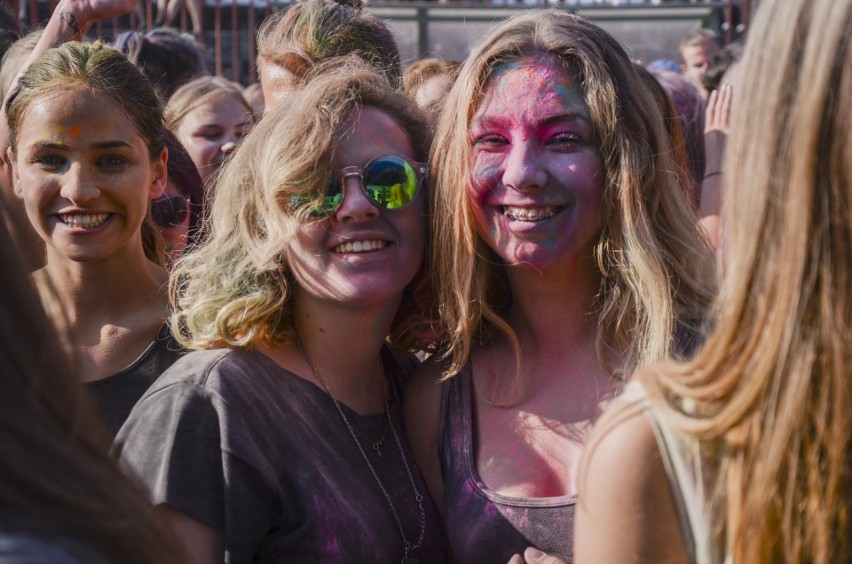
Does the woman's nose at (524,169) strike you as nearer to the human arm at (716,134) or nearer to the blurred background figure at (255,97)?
the human arm at (716,134)

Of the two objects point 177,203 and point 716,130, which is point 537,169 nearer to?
point 177,203

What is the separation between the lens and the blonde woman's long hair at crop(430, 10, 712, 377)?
7.30 feet

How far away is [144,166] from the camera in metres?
2.81

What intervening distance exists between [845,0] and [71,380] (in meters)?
0.90

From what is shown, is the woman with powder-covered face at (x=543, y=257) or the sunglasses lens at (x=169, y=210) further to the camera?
the sunglasses lens at (x=169, y=210)

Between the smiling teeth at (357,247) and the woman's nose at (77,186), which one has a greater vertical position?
the woman's nose at (77,186)

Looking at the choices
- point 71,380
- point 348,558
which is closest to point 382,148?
point 348,558

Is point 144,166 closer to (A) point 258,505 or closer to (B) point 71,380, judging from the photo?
(A) point 258,505

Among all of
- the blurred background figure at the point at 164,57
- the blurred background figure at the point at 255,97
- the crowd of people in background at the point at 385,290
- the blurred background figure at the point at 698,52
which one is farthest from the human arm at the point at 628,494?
the blurred background figure at the point at 698,52

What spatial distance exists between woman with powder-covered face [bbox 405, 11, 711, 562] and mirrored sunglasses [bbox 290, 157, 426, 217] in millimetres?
84

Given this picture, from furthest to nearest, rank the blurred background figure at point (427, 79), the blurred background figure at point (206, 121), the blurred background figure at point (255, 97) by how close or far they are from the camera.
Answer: the blurred background figure at point (255, 97)
the blurred background figure at point (206, 121)
the blurred background figure at point (427, 79)

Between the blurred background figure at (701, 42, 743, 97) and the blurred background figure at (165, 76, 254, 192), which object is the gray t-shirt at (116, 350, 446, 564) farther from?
the blurred background figure at (701, 42, 743, 97)

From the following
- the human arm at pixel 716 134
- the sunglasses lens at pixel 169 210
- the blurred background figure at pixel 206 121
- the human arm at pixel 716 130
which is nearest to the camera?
the sunglasses lens at pixel 169 210

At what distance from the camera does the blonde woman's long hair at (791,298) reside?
107 cm
